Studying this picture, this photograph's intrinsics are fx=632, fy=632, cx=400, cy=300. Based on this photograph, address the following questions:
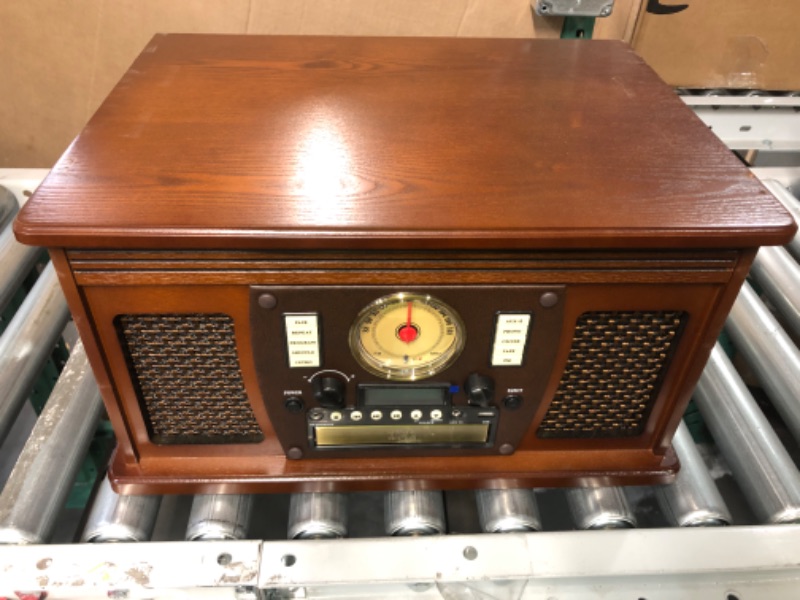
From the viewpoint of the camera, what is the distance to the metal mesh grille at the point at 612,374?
2.16 feet

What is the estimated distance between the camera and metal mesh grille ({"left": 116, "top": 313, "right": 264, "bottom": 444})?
0.64 meters

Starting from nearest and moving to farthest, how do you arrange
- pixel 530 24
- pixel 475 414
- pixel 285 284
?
pixel 285 284
pixel 475 414
pixel 530 24


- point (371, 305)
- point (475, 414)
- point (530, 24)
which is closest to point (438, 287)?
point (371, 305)

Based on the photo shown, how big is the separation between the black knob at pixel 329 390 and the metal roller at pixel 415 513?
0.18 metres

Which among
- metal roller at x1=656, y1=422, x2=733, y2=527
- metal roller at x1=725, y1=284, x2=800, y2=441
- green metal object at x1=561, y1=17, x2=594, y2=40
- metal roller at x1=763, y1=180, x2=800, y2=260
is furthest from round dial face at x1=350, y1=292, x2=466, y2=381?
green metal object at x1=561, y1=17, x2=594, y2=40

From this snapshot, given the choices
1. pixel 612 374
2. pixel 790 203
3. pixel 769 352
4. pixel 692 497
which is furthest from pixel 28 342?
pixel 790 203

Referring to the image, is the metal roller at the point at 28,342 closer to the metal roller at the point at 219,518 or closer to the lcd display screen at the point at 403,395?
the metal roller at the point at 219,518

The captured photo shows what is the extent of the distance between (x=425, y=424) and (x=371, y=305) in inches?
7.1

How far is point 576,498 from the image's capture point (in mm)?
794

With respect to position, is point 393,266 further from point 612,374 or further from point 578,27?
point 578,27

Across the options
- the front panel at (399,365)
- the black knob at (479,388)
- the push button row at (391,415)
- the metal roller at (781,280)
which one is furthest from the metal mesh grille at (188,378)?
the metal roller at (781,280)

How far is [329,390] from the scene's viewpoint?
0.65 meters

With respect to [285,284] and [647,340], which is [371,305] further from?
[647,340]

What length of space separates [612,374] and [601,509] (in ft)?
0.60
